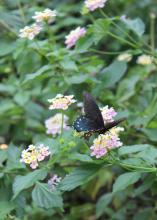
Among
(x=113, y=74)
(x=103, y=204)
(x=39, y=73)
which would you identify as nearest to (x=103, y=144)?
(x=39, y=73)

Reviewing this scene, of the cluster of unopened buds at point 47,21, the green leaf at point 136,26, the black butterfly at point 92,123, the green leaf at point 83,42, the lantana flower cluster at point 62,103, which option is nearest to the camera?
the black butterfly at point 92,123

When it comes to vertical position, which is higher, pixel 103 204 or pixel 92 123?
pixel 92 123

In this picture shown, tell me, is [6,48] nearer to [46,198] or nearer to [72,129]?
[72,129]

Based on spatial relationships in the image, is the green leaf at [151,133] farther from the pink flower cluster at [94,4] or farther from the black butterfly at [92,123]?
the black butterfly at [92,123]

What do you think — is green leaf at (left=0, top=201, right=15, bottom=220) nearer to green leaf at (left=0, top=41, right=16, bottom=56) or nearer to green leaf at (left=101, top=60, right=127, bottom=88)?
green leaf at (left=101, top=60, right=127, bottom=88)

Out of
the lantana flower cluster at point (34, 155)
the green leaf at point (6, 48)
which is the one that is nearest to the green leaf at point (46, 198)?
the lantana flower cluster at point (34, 155)

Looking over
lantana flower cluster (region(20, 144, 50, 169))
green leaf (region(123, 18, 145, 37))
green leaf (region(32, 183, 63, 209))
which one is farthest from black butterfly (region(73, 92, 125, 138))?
green leaf (region(123, 18, 145, 37))

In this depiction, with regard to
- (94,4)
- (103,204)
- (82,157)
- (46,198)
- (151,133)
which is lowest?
(103,204)
